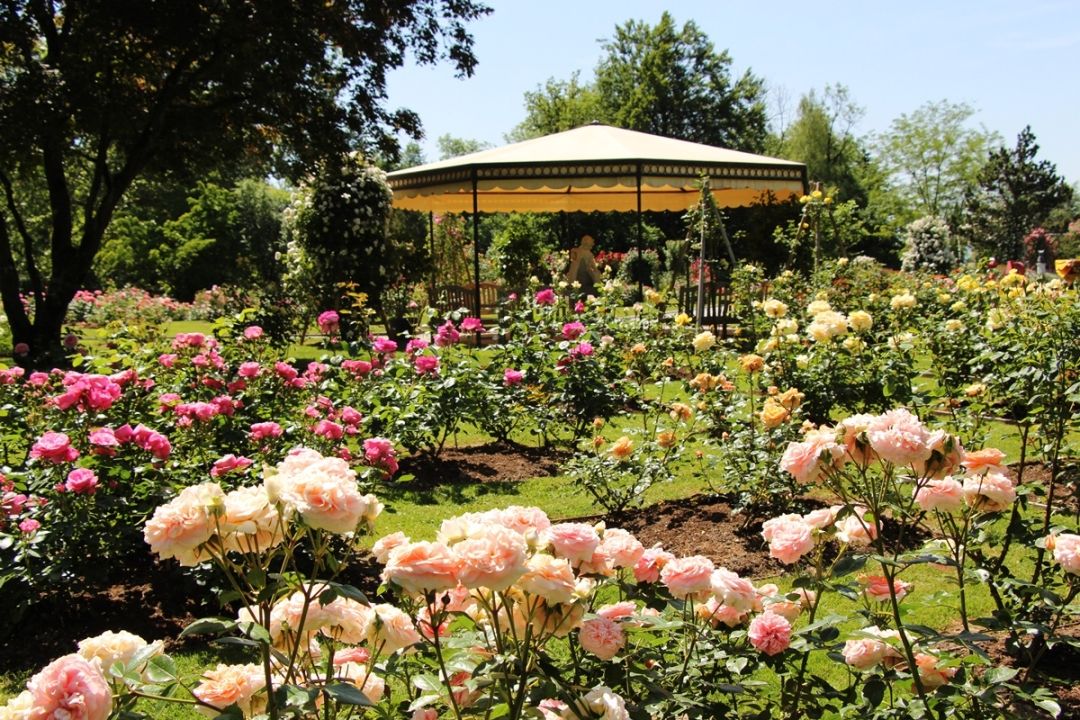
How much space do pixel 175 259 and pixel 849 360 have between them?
20942mm

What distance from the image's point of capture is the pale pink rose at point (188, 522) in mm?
1219

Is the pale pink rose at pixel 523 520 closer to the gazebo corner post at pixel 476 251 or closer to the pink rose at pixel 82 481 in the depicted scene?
the pink rose at pixel 82 481

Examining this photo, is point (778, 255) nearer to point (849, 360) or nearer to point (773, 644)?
point (849, 360)

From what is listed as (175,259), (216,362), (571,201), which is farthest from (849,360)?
(175,259)

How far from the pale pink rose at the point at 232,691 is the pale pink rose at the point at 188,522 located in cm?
23

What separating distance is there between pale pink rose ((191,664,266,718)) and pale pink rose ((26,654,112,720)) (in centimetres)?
23

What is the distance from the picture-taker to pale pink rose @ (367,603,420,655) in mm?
1389

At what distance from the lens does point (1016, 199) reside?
3347cm

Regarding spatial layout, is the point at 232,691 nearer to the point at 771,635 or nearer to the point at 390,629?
the point at 390,629

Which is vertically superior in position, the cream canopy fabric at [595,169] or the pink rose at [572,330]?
the cream canopy fabric at [595,169]

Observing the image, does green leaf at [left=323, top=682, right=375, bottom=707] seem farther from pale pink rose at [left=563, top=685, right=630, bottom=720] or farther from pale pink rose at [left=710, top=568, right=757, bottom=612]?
pale pink rose at [left=710, top=568, right=757, bottom=612]

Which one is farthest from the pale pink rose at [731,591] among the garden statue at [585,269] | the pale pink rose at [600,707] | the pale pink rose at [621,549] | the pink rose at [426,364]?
the garden statue at [585,269]

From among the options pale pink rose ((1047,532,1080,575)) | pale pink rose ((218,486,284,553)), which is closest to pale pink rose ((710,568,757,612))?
pale pink rose ((1047,532,1080,575))

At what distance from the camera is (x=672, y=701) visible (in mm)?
1474
